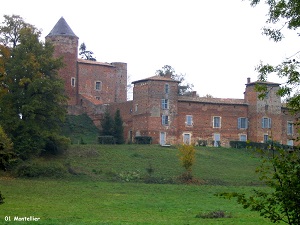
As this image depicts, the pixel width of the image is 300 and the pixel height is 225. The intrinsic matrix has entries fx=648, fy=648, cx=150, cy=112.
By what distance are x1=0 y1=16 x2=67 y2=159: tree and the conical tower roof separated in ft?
56.0

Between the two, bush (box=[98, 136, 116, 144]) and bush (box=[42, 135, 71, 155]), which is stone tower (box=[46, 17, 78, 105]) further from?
bush (box=[42, 135, 71, 155])

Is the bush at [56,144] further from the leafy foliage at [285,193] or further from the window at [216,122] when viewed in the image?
the leafy foliage at [285,193]

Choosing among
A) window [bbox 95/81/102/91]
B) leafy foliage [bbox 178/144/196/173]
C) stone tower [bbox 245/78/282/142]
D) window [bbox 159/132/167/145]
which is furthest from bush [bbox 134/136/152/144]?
window [bbox 95/81/102/91]

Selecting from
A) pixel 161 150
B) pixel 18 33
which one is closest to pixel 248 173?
pixel 161 150

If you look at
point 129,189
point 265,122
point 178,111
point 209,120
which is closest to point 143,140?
point 178,111

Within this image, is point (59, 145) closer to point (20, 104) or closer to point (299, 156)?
point (20, 104)

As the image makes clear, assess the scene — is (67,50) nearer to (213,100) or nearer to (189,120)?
(189,120)

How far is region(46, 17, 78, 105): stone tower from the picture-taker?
59884mm

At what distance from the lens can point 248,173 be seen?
41719 millimetres

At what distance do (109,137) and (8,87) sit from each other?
11.7 metres

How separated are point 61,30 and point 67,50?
6.60 feet

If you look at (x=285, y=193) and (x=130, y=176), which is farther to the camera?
(x=130, y=176)

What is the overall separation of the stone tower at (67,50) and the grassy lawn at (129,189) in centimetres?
1548

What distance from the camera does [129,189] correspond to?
32969 mm
